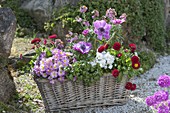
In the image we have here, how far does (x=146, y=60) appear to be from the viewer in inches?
280

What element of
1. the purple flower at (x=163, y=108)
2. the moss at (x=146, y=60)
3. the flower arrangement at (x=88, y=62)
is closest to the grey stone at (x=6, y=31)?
the flower arrangement at (x=88, y=62)

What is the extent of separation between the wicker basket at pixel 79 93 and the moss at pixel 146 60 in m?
2.26

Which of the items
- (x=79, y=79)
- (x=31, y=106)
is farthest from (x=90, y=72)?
(x=31, y=106)

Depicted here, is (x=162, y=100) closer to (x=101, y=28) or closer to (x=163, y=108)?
(x=163, y=108)

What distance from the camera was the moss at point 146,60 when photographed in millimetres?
6880

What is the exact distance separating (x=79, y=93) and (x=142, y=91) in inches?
54.3

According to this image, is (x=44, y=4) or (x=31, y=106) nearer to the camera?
(x=31, y=106)

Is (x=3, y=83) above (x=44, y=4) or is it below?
below

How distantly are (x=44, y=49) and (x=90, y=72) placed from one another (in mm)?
691

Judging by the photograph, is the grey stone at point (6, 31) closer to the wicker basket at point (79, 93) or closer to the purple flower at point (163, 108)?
the wicker basket at point (79, 93)

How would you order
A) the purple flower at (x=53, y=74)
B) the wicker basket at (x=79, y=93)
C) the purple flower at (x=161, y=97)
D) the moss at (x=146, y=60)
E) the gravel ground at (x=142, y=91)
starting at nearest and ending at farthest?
the purple flower at (x=161, y=97), the purple flower at (x=53, y=74), the wicker basket at (x=79, y=93), the gravel ground at (x=142, y=91), the moss at (x=146, y=60)

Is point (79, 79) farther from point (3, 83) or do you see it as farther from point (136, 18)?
point (136, 18)

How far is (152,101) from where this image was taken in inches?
127

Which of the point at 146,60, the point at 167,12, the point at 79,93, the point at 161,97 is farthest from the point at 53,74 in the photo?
the point at 167,12
